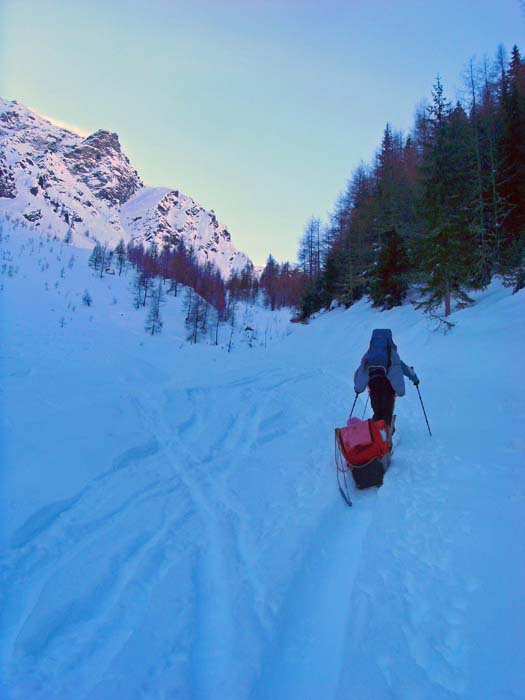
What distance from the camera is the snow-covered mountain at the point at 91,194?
2569 inches

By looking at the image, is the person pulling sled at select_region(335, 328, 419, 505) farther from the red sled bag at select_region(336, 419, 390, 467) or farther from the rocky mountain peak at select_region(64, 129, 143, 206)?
the rocky mountain peak at select_region(64, 129, 143, 206)

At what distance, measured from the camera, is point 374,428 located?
13.5 ft

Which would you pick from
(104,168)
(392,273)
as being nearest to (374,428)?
(392,273)

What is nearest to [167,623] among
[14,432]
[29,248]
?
[14,432]

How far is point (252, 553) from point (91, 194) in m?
117

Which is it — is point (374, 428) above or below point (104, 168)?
below

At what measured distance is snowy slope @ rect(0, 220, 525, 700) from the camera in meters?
1.93

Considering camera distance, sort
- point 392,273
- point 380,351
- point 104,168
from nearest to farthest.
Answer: point 380,351, point 392,273, point 104,168

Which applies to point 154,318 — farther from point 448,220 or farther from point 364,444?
point 364,444

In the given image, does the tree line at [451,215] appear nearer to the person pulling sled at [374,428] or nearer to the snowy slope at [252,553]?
the snowy slope at [252,553]

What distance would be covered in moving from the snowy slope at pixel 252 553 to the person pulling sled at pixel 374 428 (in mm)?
234

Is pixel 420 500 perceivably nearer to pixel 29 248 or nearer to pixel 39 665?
pixel 39 665

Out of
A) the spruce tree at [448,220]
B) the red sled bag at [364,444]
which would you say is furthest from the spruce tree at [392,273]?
the red sled bag at [364,444]

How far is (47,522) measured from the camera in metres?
3.29
